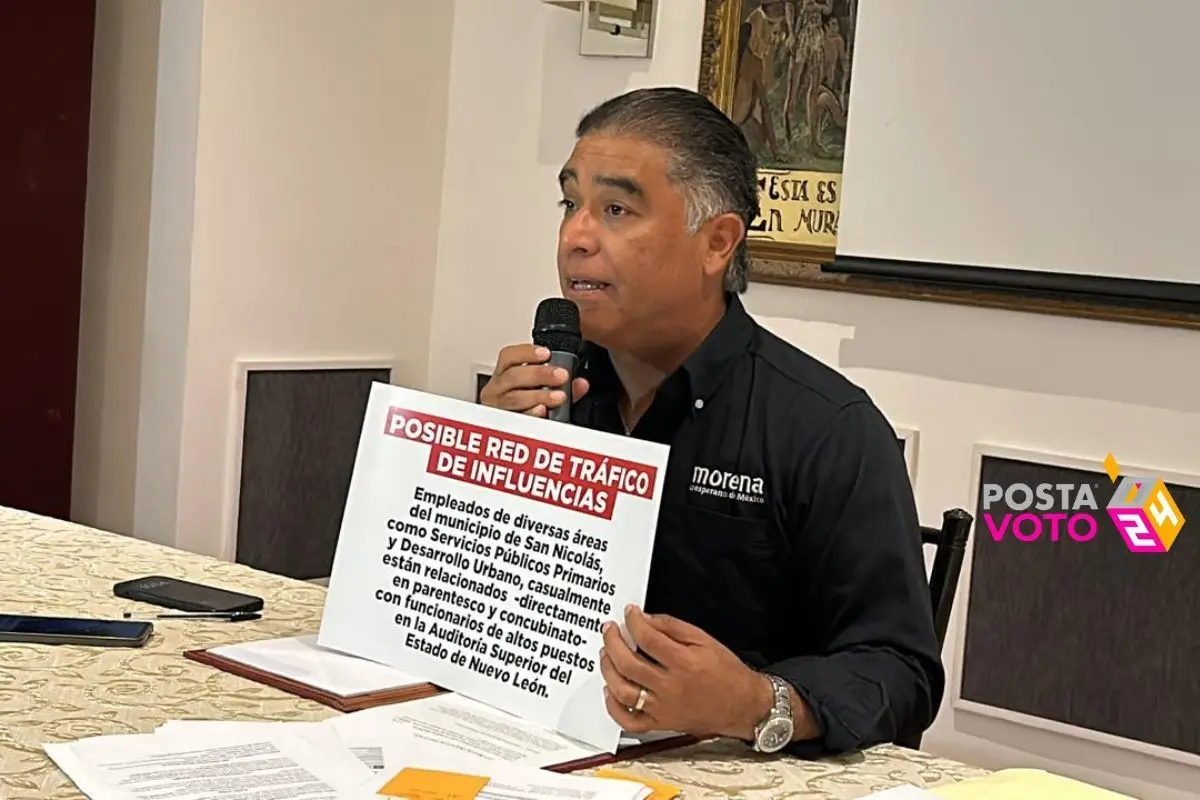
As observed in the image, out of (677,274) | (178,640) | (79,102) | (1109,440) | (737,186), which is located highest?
Result: (79,102)

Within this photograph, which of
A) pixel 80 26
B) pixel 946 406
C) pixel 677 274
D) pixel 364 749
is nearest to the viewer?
pixel 364 749

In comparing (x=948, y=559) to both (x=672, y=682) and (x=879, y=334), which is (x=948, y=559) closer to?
(x=672, y=682)

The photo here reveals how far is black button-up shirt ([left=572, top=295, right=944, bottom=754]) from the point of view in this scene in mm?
1554

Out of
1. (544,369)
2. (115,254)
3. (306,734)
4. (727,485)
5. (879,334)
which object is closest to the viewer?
(306,734)

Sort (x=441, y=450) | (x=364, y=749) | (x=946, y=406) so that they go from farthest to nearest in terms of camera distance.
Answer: (x=946, y=406), (x=441, y=450), (x=364, y=749)

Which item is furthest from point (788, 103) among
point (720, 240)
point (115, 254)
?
point (115, 254)

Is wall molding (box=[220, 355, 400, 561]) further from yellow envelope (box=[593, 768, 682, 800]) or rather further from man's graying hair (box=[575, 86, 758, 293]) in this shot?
yellow envelope (box=[593, 768, 682, 800])

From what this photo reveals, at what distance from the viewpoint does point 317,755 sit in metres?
1.27

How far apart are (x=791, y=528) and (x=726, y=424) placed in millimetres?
160

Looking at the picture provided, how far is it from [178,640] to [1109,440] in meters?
2.03

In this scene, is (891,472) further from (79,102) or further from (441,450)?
(79,102)

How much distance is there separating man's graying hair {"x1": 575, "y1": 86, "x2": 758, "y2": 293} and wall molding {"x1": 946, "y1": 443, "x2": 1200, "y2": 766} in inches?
58.3

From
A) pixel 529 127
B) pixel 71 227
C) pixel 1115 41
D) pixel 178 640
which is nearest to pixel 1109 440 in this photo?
pixel 1115 41

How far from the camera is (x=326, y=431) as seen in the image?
4.05m
